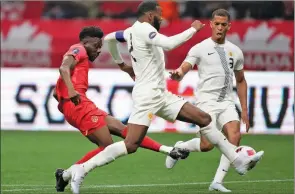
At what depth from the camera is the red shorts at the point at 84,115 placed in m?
11.1

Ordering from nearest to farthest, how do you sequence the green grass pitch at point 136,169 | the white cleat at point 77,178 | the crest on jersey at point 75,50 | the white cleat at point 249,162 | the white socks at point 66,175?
1. the white cleat at point 77,178
2. the white cleat at point 249,162
3. the white socks at point 66,175
4. the crest on jersey at point 75,50
5. the green grass pitch at point 136,169

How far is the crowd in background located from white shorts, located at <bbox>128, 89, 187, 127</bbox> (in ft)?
40.2

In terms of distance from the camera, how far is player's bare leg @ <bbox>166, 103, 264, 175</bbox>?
34.9ft

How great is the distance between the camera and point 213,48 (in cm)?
1162

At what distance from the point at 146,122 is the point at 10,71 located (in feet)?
31.6

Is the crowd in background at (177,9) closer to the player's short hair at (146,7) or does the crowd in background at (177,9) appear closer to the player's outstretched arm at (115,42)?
the player's outstretched arm at (115,42)

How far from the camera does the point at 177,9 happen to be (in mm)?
23672

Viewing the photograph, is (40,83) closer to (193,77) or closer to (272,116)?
(193,77)

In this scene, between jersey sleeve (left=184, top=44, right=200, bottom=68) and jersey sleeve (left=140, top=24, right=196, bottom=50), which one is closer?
jersey sleeve (left=140, top=24, right=196, bottom=50)

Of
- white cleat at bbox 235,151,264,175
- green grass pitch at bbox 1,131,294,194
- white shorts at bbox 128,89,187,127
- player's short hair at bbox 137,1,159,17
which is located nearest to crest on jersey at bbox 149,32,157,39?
player's short hair at bbox 137,1,159,17

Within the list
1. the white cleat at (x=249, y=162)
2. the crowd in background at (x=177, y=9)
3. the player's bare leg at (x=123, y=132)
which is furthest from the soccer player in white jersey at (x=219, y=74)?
the crowd in background at (x=177, y=9)

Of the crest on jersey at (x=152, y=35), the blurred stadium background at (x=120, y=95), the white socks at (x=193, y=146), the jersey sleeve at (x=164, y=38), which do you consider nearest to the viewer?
the jersey sleeve at (x=164, y=38)

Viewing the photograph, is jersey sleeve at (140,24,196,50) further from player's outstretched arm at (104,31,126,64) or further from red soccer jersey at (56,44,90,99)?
red soccer jersey at (56,44,90,99)

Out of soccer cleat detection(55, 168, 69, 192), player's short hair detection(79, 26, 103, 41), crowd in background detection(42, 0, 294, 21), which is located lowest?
crowd in background detection(42, 0, 294, 21)
